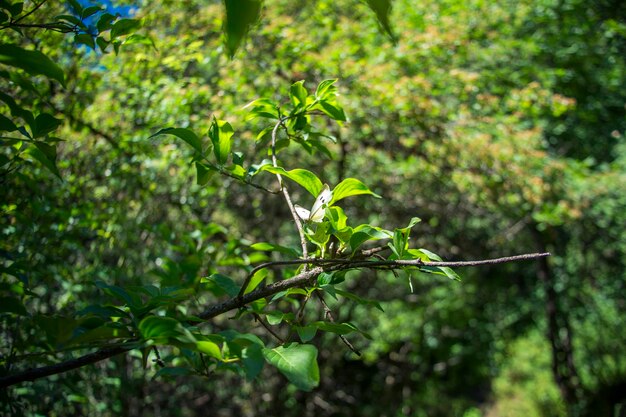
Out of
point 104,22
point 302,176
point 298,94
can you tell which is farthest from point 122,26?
point 302,176

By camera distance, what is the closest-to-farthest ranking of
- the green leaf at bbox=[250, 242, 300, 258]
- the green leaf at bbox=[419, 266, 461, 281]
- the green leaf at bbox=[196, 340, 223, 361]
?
the green leaf at bbox=[196, 340, 223, 361]
the green leaf at bbox=[419, 266, 461, 281]
the green leaf at bbox=[250, 242, 300, 258]

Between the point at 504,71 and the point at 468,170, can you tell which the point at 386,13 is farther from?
the point at 504,71

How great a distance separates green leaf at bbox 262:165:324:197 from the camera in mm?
869

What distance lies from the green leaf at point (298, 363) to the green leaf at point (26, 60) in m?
0.59

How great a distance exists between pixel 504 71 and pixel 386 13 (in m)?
4.79

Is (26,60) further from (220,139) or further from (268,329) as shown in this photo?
(268,329)

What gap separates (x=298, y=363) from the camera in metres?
0.66

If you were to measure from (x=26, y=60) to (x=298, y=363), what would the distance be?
2.12 ft

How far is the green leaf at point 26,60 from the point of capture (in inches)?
27.8

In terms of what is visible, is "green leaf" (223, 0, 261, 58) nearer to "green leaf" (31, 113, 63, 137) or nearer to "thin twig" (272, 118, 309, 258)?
"thin twig" (272, 118, 309, 258)

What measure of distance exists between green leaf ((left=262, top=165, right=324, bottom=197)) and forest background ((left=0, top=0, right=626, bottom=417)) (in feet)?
0.31

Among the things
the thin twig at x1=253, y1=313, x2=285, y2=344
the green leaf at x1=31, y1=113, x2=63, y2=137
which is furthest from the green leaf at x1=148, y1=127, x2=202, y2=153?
the thin twig at x1=253, y1=313, x2=285, y2=344

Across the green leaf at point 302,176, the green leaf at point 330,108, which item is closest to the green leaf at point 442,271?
the green leaf at point 302,176

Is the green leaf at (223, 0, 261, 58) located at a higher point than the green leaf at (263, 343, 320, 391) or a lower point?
higher
